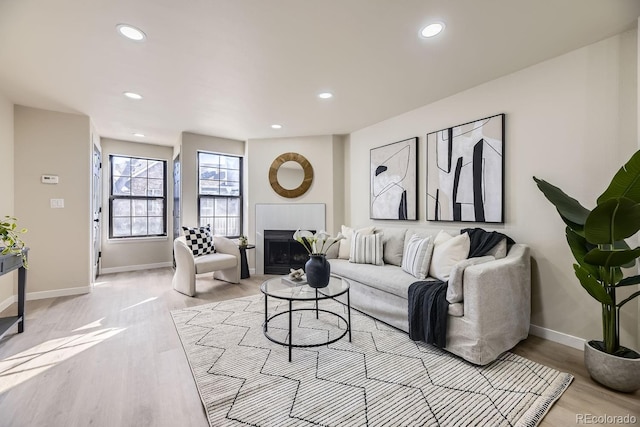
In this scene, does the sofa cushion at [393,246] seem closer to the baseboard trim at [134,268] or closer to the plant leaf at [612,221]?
the plant leaf at [612,221]

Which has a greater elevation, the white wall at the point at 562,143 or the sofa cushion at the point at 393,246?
the white wall at the point at 562,143

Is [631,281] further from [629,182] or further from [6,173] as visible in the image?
[6,173]

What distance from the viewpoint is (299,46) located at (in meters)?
2.18

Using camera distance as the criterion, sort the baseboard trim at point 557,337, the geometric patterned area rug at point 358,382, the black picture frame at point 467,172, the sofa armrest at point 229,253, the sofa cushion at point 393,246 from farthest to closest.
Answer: the sofa armrest at point 229,253 < the sofa cushion at point 393,246 < the black picture frame at point 467,172 < the baseboard trim at point 557,337 < the geometric patterned area rug at point 358,382

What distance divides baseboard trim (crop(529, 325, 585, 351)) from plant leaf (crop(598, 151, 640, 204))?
1.30m

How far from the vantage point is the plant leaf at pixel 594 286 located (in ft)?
5.77

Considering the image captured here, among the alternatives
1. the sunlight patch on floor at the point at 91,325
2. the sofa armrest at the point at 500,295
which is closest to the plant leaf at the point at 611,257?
the sofa armrest at the point at 500,295

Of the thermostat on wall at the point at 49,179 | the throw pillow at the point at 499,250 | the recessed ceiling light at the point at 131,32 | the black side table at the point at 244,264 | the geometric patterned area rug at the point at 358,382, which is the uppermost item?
the recessed ceiling light at the point at 131,32

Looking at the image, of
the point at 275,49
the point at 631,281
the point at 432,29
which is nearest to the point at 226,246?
the point at 275,49

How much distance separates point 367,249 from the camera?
3.39m

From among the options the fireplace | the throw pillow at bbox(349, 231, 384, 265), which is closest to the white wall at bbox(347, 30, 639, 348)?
the throw pillow at bbox(349, 231, 384, 265)

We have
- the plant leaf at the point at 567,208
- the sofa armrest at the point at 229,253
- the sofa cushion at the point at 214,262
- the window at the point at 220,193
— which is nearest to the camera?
the plant leaf at the point at 567,208

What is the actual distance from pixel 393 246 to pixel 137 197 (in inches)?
196

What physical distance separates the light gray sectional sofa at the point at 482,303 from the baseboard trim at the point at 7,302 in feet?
13.9
